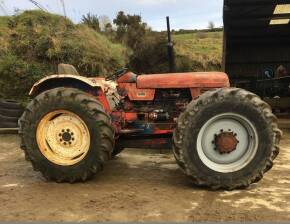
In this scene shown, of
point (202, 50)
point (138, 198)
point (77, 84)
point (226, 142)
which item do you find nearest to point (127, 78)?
point (77, 84)

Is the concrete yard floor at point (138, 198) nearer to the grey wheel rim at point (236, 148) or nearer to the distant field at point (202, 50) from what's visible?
the grey wheel rim at point (236, 148)

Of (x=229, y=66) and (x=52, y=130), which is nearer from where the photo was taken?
(x=52, y=130)

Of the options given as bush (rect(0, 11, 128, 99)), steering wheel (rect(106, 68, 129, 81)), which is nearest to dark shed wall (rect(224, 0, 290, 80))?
bush (rect(0, 11, 128, 99))

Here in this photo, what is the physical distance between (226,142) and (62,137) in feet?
6.98

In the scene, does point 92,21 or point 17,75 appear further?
point 92,21

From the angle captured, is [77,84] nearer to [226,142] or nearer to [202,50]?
[226,142]

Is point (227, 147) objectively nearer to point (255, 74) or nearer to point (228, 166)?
point (228, 166)

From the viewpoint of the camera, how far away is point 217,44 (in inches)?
1051

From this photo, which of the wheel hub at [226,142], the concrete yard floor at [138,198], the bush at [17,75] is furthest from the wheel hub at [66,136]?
the bush at [17,75]

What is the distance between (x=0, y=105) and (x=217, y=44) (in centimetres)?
1719

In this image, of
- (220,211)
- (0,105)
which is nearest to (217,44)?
(0,105)

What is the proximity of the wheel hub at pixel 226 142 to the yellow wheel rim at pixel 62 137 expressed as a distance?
5.52 ft

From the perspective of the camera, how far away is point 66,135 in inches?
266

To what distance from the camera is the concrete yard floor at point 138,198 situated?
205 inches
